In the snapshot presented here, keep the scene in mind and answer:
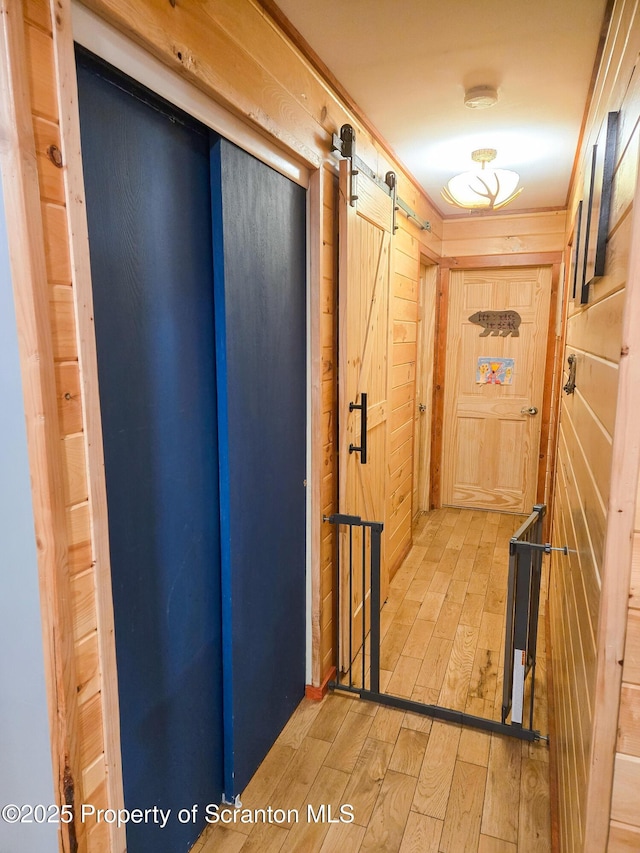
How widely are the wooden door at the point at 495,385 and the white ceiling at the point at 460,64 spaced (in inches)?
63.1

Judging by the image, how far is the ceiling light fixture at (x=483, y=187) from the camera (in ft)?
8.57

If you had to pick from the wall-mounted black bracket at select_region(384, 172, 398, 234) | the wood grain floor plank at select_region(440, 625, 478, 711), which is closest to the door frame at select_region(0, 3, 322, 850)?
the wood grain floor plank at select_region(440, 625, 478, 711)

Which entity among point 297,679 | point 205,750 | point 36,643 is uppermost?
point 36,643

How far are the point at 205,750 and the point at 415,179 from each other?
3198mm

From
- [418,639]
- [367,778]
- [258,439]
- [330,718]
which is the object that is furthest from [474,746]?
[258,439]

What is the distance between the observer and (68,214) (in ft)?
3.10

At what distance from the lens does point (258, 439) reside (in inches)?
67.4

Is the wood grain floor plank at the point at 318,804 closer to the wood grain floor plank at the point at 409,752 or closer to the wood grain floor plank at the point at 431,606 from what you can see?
the wood grain floor plank at the point at 409,752

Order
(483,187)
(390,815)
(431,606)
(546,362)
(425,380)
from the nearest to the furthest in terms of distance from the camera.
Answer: (390,815)
(483,187)
(431,606)
(546,362)
(425,380)

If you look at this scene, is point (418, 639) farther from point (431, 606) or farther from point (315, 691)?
point (315, 691)

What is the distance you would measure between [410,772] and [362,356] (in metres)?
1.61

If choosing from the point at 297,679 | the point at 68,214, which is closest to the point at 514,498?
the point at 297,679

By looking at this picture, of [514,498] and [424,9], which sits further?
[514,498]

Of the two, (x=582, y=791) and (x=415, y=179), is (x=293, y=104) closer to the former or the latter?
(x=415, y=179)
